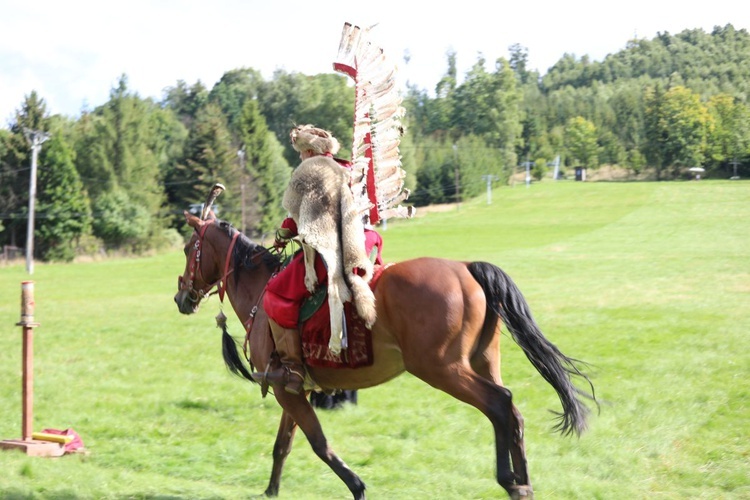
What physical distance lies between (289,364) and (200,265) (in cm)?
198

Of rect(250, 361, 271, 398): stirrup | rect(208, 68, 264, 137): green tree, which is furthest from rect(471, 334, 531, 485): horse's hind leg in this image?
rect(208, 68, 264, 137): green tree

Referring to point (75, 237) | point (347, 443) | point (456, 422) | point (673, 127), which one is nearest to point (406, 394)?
point (456, 422)

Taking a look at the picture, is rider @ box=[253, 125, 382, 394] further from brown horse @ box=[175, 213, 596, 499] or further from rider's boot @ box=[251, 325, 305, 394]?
Answer: brown horse @ box=[175, 213, 596, 499]

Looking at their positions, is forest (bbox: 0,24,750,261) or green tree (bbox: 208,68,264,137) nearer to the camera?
forest (bbox: 0,24,750,261)

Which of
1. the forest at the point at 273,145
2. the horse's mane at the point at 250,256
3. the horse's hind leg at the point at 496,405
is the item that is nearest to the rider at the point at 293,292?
the horse's mane at the point at 250,256

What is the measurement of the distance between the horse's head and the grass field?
6.06 feet

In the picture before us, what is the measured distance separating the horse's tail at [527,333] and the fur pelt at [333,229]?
3.05ft

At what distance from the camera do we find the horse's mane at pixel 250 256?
788 centimetres

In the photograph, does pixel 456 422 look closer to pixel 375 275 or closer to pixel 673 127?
pixel 375 275

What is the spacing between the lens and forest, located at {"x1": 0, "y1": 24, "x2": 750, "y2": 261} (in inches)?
2606

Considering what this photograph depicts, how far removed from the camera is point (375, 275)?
6629mm

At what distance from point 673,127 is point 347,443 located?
84.9 m

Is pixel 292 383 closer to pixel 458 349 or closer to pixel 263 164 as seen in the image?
pixel 458 349

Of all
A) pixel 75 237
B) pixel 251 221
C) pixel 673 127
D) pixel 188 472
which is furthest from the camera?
pixel 673 127
